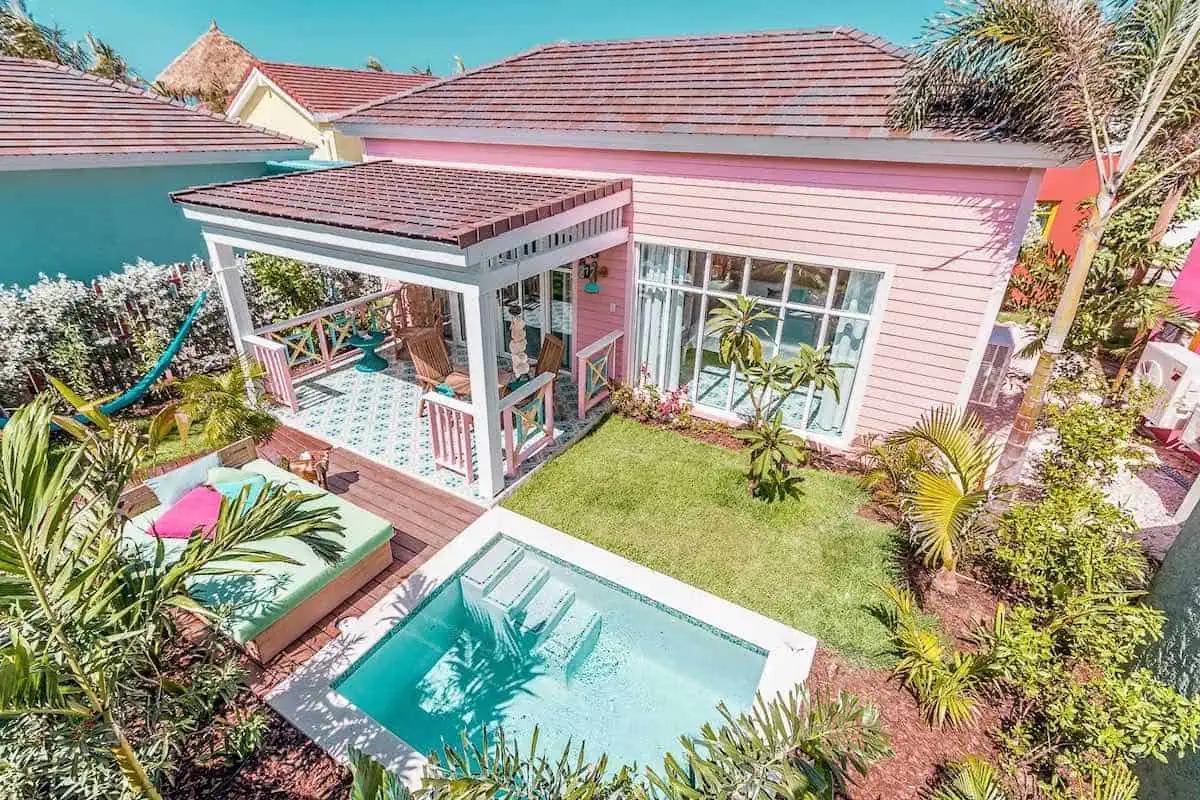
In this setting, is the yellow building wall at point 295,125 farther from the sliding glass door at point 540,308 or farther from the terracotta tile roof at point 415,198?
the sliding glass door at point 540,308

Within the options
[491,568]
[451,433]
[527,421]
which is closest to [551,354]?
[527,421]

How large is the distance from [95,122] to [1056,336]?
16994 millimetres

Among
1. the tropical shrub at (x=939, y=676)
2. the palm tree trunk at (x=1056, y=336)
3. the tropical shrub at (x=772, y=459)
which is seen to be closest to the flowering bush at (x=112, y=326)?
the tropical shrub at (x=772, y=459)

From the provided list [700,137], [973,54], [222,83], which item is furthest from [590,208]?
[222,83]

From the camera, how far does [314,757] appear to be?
4.49m

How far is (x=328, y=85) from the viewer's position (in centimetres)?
2145

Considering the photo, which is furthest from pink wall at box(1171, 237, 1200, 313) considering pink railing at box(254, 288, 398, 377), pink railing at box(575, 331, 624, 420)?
pink railing at box(254, 288, 398, 377)

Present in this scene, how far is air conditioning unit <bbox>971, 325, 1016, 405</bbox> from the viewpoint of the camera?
961 cm

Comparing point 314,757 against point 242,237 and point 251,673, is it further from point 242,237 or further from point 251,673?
point 242,237

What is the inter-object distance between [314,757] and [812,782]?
3.83 m

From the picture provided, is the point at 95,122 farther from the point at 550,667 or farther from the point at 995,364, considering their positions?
the point at 995,364

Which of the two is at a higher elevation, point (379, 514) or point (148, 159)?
point (148, 159)

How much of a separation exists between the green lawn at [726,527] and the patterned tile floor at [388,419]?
1.93 feet

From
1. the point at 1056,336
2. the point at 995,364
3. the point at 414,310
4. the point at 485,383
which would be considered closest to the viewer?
the point at 1056,336
